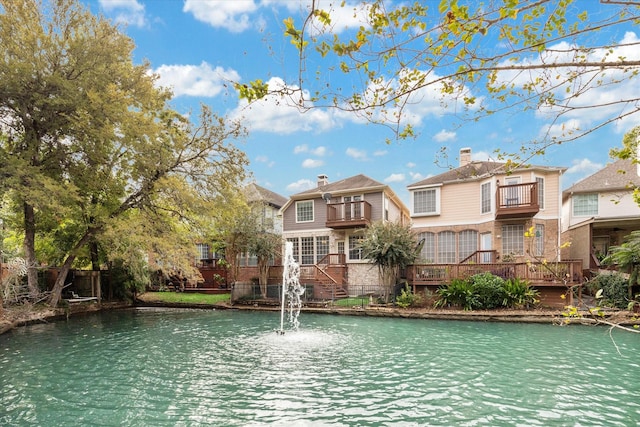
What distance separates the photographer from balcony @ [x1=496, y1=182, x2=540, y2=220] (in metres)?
18.2

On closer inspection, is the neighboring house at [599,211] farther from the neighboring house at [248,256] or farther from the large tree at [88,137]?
the large tree at [88,137]

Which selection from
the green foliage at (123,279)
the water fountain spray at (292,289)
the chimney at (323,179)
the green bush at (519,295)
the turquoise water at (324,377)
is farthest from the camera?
the chimney at (323,179)

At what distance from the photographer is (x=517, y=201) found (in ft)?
62.7

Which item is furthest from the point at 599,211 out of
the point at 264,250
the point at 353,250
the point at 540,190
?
the point at 264,250

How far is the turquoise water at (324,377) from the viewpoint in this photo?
18.9 ft

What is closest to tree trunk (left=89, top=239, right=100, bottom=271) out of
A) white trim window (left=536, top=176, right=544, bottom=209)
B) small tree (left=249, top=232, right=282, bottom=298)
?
small tree (left=249, top=232, right=282, bottom=298)

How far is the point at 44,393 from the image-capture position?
677cm

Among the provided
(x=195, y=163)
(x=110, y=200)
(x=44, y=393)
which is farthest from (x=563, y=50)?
(x=110, y=200)

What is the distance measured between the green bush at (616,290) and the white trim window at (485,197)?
6496 millimetres

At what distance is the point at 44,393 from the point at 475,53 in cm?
883

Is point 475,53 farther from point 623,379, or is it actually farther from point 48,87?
point 48,87

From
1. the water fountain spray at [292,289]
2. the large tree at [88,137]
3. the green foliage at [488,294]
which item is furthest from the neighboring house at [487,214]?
the large tree at [88,137]

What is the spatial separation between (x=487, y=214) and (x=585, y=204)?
21.9 feet

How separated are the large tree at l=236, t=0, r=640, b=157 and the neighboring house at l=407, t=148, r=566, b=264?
15.4 metres
